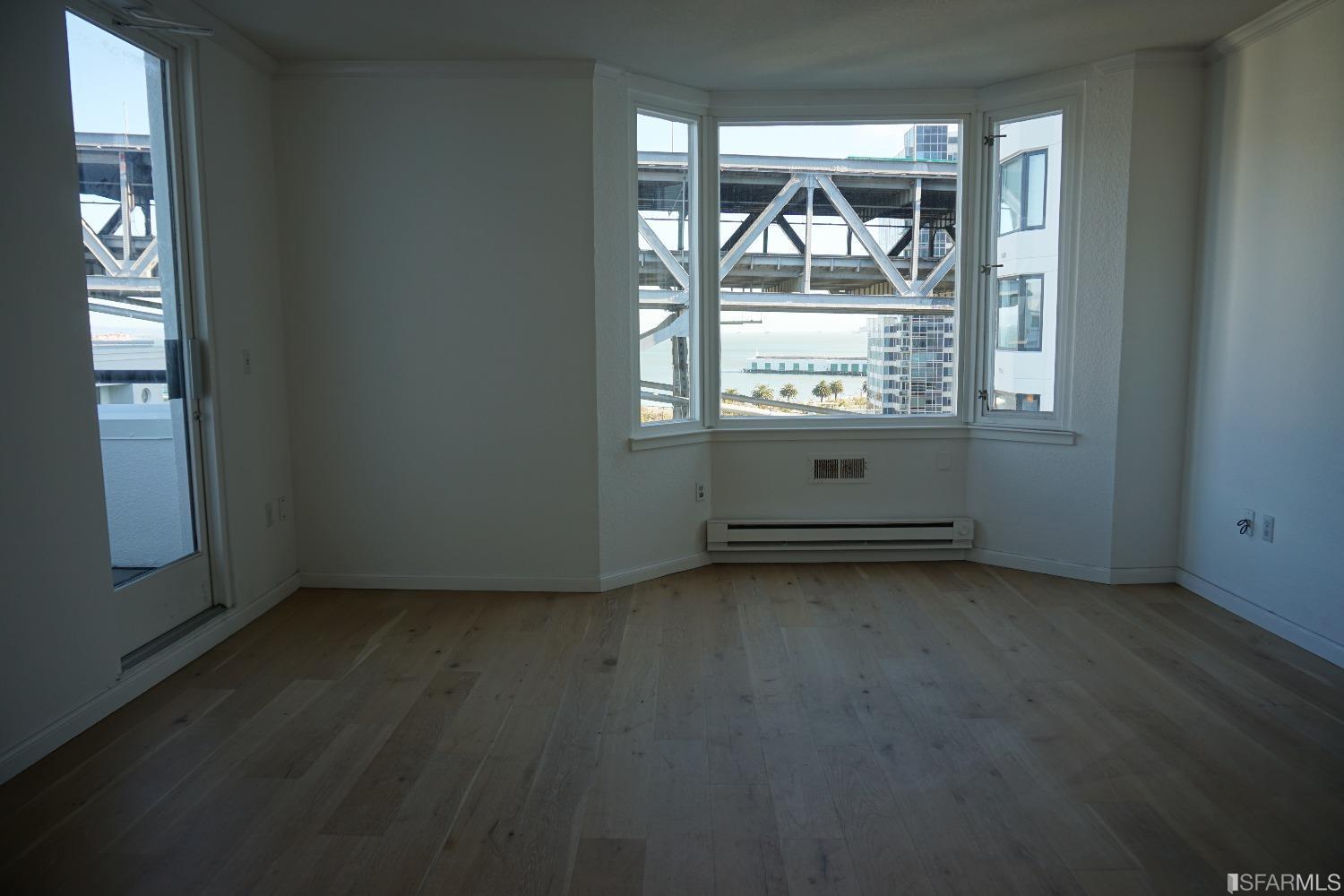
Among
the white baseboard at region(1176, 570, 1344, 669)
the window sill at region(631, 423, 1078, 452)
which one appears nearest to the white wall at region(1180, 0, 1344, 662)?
the white baseboard at region(1176, 570, 1344, 669)

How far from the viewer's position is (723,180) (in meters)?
4.92

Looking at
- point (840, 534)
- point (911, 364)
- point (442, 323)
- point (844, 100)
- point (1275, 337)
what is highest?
point (844, 100)

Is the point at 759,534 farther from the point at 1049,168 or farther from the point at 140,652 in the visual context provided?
the point at 140,652

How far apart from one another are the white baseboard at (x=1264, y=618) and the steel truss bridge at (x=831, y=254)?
1898 millimetres

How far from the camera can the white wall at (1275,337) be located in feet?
11.5

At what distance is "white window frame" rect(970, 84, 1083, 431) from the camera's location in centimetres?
453

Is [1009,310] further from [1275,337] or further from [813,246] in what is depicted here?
[1275,337]

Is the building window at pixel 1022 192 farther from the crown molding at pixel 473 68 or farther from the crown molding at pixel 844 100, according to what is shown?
the crown molding at pixel 473 68

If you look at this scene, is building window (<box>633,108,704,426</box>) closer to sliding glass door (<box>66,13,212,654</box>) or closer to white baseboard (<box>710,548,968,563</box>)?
white baseboard (<box>710,548,968,563</box>)

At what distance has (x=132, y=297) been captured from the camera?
337cm

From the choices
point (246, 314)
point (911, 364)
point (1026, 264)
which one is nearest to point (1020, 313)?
point (1026, 264)

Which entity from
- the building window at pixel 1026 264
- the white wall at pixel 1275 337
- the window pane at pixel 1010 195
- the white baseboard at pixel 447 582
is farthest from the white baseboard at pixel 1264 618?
the white baseboard at pixel 447 582

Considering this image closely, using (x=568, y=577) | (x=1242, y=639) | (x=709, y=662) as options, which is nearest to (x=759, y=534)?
(x=568, y=577)

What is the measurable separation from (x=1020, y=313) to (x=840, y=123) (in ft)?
4.77
